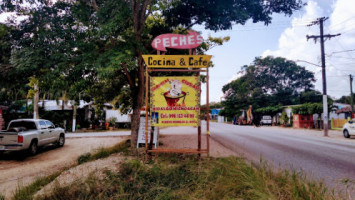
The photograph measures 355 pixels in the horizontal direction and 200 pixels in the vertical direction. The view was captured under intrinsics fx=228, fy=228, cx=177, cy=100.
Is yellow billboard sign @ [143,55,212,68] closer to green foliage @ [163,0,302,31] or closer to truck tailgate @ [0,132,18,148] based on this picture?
green foliage @ [163,0,302,31]

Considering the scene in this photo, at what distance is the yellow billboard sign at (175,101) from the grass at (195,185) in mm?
1573

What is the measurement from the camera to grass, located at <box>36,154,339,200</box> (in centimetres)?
371

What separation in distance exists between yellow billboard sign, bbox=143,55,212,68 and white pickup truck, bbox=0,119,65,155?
6.98 metres

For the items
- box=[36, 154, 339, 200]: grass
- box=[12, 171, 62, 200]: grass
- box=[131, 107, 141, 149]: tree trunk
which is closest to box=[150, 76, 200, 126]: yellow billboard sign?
box=[36, 154, 339, 200]: grass

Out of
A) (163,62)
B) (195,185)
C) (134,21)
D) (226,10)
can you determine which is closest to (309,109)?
(226,10)

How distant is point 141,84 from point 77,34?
2.90 metres

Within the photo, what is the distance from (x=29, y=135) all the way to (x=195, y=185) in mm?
8842

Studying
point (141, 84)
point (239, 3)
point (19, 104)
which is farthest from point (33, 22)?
point (19, 104)

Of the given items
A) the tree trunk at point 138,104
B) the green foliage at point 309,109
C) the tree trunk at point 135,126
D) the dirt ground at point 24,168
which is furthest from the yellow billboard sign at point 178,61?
the green foliage at point 309,109

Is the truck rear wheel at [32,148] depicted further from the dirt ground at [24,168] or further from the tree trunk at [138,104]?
the tree trunk at [138,104]

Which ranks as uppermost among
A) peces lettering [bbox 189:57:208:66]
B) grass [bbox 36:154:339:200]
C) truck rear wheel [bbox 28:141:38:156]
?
peces lettering [bbox 189:57:208:66]

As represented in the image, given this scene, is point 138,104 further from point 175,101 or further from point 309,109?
point 309,109

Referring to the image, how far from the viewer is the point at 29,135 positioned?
10.0 m

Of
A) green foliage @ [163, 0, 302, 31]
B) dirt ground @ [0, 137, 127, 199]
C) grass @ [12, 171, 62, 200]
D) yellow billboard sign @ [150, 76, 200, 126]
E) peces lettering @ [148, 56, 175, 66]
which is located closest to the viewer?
grass @ [12, 171, 62, 200]
